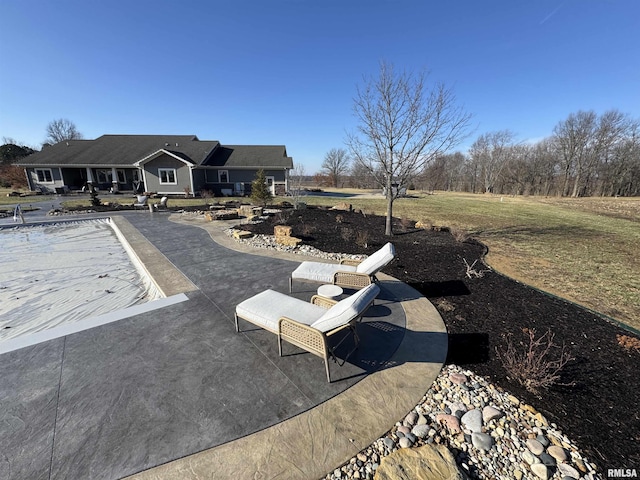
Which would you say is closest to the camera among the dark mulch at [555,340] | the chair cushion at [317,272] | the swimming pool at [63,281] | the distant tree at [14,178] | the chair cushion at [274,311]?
the dark mulch at [555,340]

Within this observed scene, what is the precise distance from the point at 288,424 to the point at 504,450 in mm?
1845

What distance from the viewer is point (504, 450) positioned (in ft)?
7.33

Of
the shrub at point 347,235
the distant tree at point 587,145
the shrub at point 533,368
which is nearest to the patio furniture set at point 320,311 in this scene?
the shrub at point 533,368

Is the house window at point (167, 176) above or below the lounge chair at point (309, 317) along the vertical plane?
above

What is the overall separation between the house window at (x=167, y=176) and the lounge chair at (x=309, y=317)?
2552cm

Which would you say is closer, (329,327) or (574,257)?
(329,327)

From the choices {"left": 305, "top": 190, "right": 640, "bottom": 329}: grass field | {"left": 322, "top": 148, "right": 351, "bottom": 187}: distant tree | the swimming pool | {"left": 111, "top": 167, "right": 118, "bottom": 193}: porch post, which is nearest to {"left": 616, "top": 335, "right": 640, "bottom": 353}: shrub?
{"left": 305, "top": 190, "right": 640, "bottom": 329}: grass field

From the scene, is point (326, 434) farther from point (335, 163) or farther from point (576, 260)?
point (335, 163)

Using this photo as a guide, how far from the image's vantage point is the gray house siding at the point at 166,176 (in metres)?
24.7

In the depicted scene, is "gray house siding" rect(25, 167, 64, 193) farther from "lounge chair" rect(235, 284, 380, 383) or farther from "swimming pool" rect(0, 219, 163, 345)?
"lounge chair" rect(235, 284, 380, 383)

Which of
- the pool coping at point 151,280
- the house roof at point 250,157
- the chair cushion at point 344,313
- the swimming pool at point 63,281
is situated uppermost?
the house roof at point 250,157

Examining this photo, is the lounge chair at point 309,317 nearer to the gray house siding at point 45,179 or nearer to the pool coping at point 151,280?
the pool coping at point 151,280

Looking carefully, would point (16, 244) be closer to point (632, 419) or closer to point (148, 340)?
point (148, 340)

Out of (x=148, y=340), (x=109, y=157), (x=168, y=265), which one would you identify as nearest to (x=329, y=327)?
(x=148, y=340)
